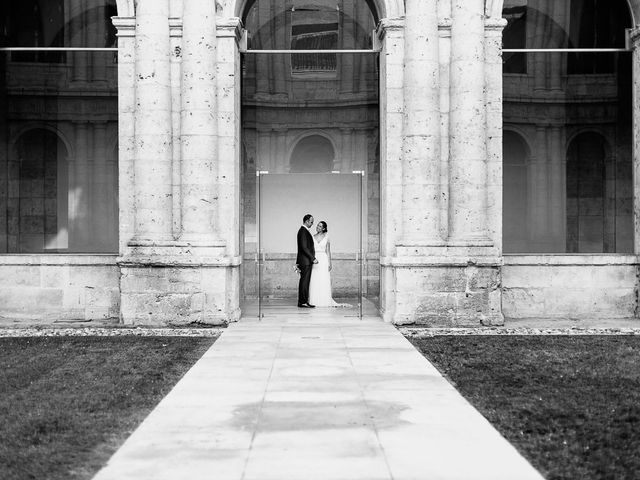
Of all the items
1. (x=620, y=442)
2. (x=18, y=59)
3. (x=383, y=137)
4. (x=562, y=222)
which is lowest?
(x=620, y=442)

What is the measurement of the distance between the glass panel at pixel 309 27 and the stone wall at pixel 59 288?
350 inches

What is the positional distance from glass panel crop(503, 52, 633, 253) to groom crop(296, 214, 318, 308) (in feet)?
13.1

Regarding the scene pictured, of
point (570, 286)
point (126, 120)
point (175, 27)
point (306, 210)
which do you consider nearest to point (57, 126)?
point (126, 120)

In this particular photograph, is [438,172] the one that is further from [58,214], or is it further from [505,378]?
[58,214]

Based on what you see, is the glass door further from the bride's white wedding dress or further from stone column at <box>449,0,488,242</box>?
stone column at <box>449,0,488,242</box>

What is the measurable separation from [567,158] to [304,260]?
547 centimetres

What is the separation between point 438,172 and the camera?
14.6 metres

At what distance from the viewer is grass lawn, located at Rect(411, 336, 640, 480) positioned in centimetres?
627

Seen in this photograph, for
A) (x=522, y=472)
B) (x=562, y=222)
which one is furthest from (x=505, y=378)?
(x=562, y=222)

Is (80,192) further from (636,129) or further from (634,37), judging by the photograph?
(634,37)

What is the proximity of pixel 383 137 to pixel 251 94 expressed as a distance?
7.92 metres

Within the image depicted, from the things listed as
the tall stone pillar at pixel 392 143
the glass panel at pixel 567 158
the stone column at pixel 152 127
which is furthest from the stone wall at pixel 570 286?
the stone column at pixel 152 127

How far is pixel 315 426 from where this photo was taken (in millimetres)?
7023

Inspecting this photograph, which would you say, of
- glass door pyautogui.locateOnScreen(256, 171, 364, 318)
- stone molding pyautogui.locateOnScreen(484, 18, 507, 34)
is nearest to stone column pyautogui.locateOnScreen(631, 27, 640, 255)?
stone molding pyautogui.locateOnScreen(484, 18, 507, 34)
